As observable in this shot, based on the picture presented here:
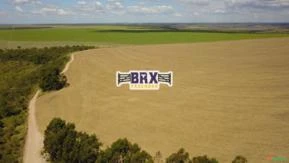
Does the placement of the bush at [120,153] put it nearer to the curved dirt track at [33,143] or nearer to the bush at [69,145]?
the bush at [69,145]

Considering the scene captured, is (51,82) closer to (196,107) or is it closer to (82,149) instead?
(196,107)

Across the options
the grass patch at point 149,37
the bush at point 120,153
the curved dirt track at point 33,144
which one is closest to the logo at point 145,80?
the curved dirt track at point 33,144

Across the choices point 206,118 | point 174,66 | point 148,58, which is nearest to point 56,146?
point 206,118

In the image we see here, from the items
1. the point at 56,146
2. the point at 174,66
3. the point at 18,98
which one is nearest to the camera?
the point at 56,146

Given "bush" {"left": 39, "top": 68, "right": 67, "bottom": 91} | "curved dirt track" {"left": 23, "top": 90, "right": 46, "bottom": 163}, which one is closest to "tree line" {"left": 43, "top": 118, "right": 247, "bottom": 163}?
"curved dirt track" {"left": 23, "top": 90, "right": 46, "bottom": 163}

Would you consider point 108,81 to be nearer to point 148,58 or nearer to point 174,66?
point 174,66

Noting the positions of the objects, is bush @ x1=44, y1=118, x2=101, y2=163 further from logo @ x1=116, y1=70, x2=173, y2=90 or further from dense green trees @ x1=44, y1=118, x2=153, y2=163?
logo @ x1=116, y1=70, x2=173, y2=90
